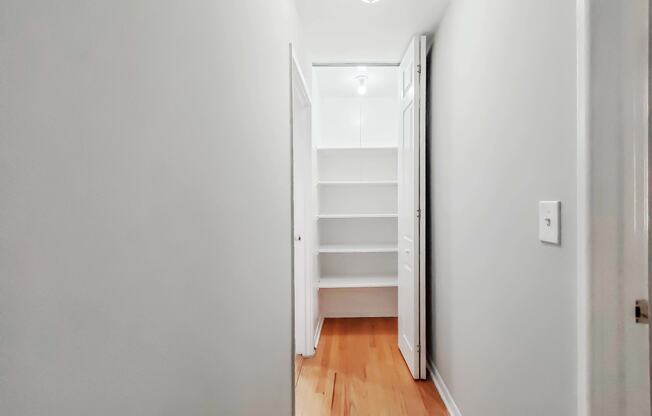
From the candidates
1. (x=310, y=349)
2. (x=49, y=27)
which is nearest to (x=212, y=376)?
(x=49, y=27)

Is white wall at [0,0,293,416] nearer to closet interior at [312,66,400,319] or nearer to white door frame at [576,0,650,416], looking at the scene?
white door frame at [576,0,650,416]

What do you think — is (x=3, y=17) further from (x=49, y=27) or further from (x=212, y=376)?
(x=212, y=376)

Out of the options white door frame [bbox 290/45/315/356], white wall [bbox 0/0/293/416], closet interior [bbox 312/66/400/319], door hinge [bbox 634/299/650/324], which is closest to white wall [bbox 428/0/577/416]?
door hinge [bbox 634/299/650/324]

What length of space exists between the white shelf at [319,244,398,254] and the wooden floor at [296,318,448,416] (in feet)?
2.61

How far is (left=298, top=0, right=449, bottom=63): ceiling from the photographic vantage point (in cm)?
212

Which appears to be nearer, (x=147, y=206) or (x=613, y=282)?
(x=147, y=206)

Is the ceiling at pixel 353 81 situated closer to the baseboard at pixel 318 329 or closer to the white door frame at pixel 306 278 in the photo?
the white door frame at pixel 306 278

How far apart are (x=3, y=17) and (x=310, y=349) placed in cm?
291

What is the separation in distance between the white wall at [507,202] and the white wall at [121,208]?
0.94m

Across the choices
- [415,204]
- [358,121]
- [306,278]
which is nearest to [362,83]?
[358,121]

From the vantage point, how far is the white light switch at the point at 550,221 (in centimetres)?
105

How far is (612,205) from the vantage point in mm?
850

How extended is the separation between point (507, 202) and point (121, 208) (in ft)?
4.37

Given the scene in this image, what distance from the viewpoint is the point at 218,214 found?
896 millimetres
